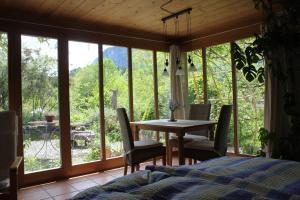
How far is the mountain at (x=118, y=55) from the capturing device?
14.5 ft

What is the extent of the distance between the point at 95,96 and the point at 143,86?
963 mm

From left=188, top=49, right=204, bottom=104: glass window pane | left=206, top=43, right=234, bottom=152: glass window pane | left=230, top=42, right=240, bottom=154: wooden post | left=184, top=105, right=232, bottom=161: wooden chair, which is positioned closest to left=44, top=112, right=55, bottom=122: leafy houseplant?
left=184, top=105, right=232, bottom=161: wooden chair

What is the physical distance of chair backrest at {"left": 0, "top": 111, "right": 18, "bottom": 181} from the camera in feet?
8.51

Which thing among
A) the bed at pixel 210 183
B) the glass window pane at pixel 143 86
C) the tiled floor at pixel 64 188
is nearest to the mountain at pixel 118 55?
the glass window pane at pixel 143 86

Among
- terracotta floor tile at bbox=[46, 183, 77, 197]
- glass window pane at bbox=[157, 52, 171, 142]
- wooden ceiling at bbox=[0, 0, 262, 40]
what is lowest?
terracotta floor tile at bbox=[46, 183, 77, 197]

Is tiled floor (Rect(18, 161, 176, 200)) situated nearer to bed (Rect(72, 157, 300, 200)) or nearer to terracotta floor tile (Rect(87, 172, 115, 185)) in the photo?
terracotta floor tile (Rect(87, 172, 115, 185))

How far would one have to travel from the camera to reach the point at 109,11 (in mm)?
3537

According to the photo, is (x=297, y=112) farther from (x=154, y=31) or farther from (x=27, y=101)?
(x=27, y=101)

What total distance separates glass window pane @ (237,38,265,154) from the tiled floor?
213cm

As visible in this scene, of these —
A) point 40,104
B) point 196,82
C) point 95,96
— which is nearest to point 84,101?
point 95,96

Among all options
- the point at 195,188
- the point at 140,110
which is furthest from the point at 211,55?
the point at 195,188

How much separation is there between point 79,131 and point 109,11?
1835mm

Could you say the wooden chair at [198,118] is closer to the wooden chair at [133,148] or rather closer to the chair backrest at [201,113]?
the chair backrest at [201,113]

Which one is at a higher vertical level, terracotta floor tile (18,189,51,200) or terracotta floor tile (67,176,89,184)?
terracotta floor tile (67,176,89,184)
